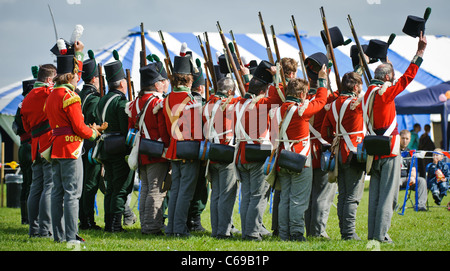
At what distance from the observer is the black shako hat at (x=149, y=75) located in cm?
690

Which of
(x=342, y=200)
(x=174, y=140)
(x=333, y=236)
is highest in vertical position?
(x=174, y=140)

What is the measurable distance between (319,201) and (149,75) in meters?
2.35

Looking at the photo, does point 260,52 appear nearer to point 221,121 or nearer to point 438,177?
point 438,177

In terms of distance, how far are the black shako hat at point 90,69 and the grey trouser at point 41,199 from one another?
1.39m

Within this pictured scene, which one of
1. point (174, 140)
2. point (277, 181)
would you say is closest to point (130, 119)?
point (174, 140)

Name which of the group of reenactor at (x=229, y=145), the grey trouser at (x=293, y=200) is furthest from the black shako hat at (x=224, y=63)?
the grey trouser at (x=293, y=200)

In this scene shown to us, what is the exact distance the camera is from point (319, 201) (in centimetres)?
655

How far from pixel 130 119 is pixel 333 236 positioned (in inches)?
106

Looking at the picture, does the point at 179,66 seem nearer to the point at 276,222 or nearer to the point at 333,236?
the point at 276,222

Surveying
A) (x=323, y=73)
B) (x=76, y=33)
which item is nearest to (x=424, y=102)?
(x=323, y=73)

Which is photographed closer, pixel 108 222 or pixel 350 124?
pixel 350 124

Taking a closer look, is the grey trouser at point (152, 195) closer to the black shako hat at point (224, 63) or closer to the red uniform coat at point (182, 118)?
the red uniform coat at point (182, 118)

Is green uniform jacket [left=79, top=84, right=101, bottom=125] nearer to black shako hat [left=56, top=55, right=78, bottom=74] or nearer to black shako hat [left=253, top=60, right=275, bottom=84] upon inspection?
black shako hat [left=56, top=55, right=78, bottom=74]
